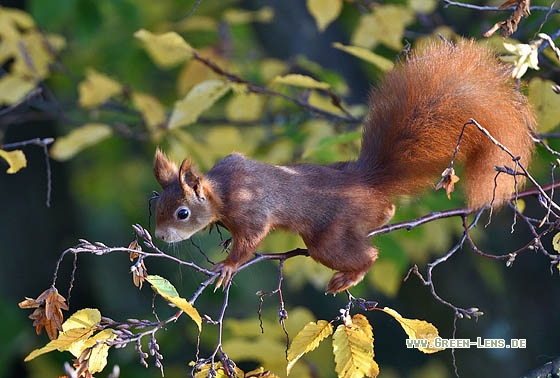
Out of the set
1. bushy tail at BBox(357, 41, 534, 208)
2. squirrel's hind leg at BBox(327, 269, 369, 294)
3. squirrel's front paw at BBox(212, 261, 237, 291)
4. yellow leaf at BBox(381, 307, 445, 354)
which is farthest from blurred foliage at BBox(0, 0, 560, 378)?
yellow leaf at BBox(381, 307, 445, 354)

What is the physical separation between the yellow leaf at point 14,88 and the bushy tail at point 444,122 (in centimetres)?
167

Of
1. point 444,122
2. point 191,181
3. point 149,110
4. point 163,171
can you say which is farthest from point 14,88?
point 444,122

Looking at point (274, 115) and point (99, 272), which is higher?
point (274, 115)

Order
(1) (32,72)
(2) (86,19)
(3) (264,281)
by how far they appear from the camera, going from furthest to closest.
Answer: (3) (264,281) → (2) (86,19) → (1) (32,72)

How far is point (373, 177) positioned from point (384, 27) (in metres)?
0.97

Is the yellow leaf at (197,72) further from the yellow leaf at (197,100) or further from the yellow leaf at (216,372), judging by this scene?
the yellow leaf at (216,372)

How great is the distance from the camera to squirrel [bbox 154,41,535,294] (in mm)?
2078

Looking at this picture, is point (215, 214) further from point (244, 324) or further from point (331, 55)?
point (331, 55)

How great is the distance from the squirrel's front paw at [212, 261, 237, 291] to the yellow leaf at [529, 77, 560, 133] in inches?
44.2

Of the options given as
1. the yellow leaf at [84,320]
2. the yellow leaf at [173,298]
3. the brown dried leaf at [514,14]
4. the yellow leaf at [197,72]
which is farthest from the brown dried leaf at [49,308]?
the yellow leaf at [197,72]

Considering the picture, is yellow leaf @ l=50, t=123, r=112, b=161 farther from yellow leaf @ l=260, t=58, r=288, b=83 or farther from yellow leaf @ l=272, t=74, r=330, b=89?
yellow leaf @ l=272, t=74, r=330, b=89

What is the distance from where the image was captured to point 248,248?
209cm

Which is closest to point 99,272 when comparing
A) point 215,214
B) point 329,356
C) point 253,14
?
point 329,356

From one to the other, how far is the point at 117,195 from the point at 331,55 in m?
1.72
